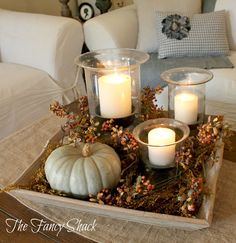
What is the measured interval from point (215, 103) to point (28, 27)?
1.07 metres

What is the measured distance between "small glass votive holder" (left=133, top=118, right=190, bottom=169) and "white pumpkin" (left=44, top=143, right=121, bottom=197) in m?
0.09

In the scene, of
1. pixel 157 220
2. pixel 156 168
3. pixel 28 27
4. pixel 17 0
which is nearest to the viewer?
pixel 157 220

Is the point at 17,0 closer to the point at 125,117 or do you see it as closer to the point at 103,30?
the point at 103,30

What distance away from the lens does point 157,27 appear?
1979mm

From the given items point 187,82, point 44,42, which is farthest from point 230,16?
point 187,82

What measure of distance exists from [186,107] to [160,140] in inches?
7.2

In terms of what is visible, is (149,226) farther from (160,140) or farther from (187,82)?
(187,82)

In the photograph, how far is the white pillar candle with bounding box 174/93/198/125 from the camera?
0.98m

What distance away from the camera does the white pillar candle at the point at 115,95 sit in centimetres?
97

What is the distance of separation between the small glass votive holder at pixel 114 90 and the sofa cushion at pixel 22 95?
2.53 feet

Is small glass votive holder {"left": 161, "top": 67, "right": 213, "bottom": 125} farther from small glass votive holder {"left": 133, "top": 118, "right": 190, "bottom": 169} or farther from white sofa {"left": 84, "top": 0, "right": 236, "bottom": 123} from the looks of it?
white sofa {"left": 84, "top": 0, "right": 236, "bottom": 123}

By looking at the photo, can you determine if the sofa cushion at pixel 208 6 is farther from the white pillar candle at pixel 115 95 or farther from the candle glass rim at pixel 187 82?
the white pillar candle at pixel 115 95

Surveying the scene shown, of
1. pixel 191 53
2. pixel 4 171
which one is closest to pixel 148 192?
pixel 4 171

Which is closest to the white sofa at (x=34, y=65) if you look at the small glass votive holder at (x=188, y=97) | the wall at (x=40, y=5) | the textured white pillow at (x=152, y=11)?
the textured white pillow at (x=152, y=11)
